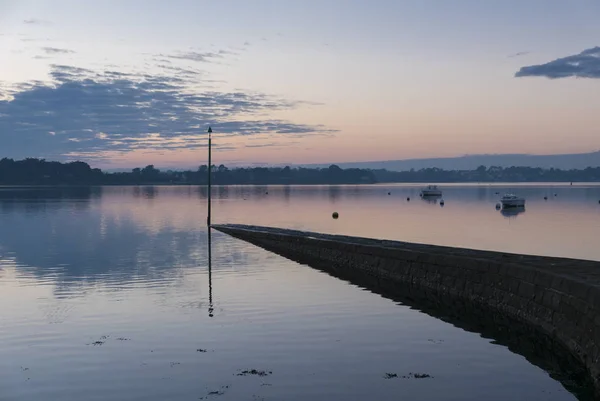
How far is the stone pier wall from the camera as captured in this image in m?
17.2

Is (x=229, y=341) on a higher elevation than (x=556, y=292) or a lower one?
lower

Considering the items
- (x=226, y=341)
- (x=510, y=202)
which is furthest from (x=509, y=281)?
(x=510, y=202)

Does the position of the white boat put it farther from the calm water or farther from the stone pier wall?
the calm water

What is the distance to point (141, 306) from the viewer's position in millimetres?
25797

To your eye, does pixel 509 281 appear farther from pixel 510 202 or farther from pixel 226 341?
pixel 510 202

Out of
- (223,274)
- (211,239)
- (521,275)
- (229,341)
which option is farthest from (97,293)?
(211,239)

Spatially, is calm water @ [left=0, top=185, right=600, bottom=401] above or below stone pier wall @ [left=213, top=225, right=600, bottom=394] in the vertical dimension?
below

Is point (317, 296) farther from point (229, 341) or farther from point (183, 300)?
point (229, 341)

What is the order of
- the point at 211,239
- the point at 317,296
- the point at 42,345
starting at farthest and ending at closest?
1. the point at 211,239
2. the point at 317,296
3. the point at 42,345

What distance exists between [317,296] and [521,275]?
909 centimetres

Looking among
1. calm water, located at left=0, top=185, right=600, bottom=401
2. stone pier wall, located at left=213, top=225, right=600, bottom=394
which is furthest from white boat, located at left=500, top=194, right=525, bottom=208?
calm water, located at left=0, top=185, right=600, bottom=401

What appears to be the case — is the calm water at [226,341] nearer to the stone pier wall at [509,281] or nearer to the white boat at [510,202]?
the stone pier wall at [509,281]

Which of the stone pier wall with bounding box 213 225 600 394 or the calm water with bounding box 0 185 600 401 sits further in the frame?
the stone pier wall with bounding box 213 225 600 394

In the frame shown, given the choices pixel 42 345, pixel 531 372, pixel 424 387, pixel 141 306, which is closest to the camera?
pixel 424 387
